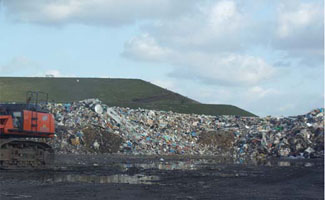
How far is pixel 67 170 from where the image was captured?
16.5 meters

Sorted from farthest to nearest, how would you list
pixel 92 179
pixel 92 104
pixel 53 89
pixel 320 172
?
pixel 53 89
pixel 92 104
pixel 320 172
pixel 92 179

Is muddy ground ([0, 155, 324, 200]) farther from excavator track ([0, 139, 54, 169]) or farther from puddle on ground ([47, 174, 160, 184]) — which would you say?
excavator track ([0, 139, 54, 169])

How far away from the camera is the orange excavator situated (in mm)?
15984

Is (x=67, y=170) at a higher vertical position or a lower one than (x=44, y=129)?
lower

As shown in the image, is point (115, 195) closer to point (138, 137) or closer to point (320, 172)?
point (320, 172)

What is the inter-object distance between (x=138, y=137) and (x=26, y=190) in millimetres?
18239

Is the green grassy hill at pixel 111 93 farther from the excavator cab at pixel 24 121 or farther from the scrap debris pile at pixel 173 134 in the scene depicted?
the excavator cab at pixel 24 121

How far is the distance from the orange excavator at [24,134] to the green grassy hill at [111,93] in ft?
99.1

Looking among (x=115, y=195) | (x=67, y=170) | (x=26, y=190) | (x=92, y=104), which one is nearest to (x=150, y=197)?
(x=115, y=195)

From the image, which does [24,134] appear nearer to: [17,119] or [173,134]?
[17,119]

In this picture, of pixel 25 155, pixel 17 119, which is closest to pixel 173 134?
pixel 25 155

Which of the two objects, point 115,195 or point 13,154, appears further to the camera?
point 13,154

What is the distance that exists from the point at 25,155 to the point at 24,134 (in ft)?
2.62

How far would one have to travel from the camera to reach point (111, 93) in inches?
2242
